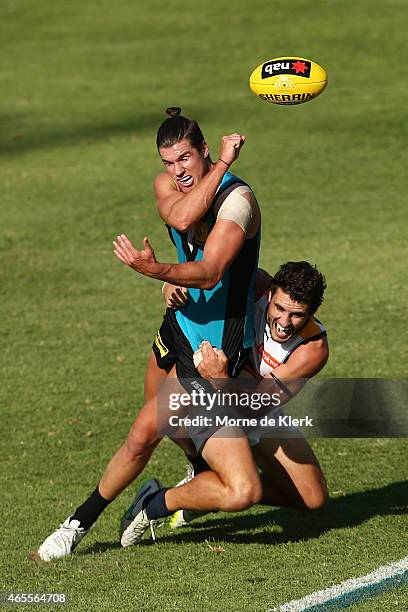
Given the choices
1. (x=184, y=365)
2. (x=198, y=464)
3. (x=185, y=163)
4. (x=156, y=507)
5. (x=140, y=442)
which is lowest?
(x=156, y=507)

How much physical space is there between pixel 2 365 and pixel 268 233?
4835 mm

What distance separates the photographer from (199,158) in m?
6.80

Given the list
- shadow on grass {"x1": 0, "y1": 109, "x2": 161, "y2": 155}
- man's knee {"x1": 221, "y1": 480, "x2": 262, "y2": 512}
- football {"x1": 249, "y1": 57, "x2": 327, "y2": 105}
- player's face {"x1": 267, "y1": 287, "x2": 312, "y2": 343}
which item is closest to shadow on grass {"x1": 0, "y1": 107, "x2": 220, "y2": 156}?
shadow on grass {"x1": 0, "y1": 109, "x2": 161, "y2": 155}

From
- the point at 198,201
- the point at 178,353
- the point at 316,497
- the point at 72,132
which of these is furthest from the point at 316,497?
the point at 72,132

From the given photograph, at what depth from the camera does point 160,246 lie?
14.1 m

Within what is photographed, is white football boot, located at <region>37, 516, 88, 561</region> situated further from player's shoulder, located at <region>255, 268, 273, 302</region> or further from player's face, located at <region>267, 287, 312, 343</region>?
player's shoulder, located at <region>255, 268, 273, 302</region>

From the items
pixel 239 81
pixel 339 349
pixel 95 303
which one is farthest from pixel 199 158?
pixel 239 81

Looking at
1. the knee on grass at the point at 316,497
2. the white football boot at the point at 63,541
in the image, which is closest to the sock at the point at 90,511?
the white football boot at the point at 63,541

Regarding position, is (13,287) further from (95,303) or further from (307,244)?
(307,244)

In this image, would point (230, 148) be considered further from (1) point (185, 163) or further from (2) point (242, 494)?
(2) point (242, 494)

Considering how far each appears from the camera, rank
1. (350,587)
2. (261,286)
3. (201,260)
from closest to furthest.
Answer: (350,587) < (201,260) < (261,286)

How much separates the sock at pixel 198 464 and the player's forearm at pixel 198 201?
155 centimetres

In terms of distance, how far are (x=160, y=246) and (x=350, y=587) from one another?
8.59 meters

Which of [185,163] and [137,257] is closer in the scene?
[137,257]
